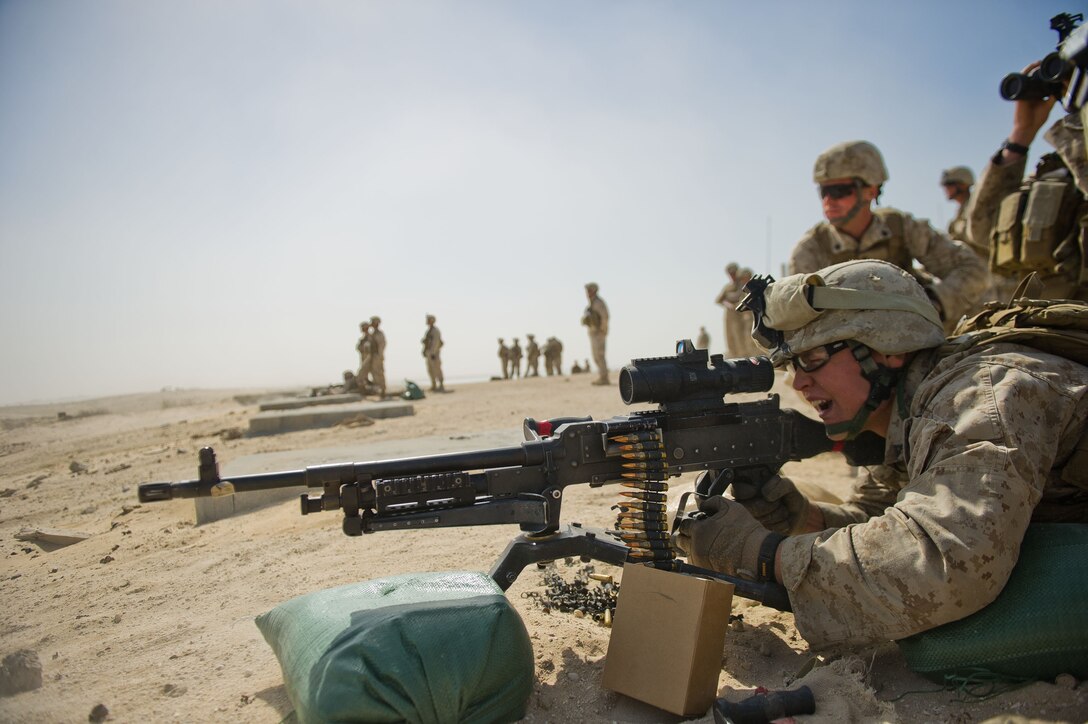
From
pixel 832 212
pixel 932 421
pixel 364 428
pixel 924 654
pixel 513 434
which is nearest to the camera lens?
pixel 924 654

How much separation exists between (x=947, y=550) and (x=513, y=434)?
612cm

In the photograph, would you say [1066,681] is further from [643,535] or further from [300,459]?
[300,459]

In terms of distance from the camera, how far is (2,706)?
2523mm

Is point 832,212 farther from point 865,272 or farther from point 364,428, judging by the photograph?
point 364,428

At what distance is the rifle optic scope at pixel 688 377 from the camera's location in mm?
3142

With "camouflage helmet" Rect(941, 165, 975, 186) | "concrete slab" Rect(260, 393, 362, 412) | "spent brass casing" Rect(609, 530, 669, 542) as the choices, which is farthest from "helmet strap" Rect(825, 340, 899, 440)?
"concrete slab" Rect(260, 393, 362, 412)

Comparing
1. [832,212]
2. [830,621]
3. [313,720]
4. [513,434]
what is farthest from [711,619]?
[513,434]

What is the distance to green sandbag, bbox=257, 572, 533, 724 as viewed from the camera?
6.84 feet

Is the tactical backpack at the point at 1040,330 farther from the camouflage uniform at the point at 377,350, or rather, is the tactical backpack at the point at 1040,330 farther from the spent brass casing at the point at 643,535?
the camouflage uniform at the point at 377,350

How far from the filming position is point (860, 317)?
9.98 ft

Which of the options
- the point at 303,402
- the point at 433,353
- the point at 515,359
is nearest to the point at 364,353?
the point at 433,353

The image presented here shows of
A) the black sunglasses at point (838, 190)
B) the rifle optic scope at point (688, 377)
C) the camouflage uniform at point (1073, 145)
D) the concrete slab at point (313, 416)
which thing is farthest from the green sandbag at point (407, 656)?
the concrete slab at point (313, 416)

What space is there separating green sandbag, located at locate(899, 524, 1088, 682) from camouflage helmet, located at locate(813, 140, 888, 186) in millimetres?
4035

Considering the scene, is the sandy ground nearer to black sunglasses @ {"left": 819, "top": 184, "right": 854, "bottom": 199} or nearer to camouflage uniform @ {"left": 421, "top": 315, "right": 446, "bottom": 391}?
black sunglasses @ {"left": 819, "top": 184, "right": 854, "bottom": 199}
